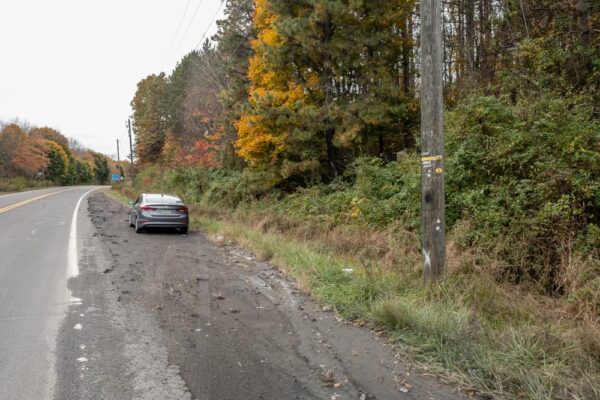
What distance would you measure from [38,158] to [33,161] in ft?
5.39

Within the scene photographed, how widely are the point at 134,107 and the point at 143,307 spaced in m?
70.0

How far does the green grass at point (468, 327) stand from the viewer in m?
3.88

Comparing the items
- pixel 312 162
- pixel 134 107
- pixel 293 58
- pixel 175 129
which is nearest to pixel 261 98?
pixel 293 58

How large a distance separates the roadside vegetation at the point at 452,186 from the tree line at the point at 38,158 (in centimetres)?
6677

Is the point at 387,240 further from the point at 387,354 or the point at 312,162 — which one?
the point at 312,162

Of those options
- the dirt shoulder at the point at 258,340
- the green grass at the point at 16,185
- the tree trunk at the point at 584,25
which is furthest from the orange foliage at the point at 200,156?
the green grass at the point at 16,185

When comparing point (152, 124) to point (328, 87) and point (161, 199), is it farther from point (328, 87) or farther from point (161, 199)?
point (328, 87)

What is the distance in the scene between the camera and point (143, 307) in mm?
6414

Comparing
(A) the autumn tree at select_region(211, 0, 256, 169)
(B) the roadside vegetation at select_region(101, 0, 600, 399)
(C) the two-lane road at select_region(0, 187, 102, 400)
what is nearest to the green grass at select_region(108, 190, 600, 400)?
(B) the roadside vegetation at select_region(101, 0, 600, 399)

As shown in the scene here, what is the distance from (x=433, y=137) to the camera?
6203 mm

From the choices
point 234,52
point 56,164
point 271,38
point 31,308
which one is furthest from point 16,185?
point 31,308

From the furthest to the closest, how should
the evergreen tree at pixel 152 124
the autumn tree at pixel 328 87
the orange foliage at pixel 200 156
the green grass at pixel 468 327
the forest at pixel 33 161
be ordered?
1. the forest at pixel 33 161
2. the evergreen tree at pixel 152 124
3. the orange foliage at pixel 200 156
4. the autumn tree at pixel 328 87
5. the green grass at pixel 468 327

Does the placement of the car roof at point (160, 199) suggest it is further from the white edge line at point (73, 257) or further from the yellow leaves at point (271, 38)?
the yellow leaves at point (271, 38)

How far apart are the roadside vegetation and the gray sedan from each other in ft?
3.92
